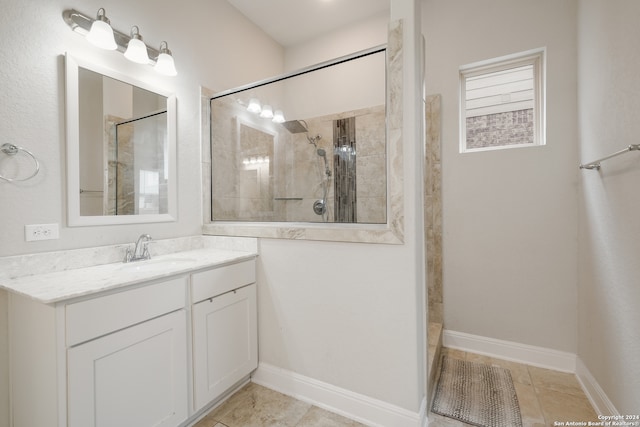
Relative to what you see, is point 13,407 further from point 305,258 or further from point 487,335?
point 487,335

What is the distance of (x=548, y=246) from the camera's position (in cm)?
214

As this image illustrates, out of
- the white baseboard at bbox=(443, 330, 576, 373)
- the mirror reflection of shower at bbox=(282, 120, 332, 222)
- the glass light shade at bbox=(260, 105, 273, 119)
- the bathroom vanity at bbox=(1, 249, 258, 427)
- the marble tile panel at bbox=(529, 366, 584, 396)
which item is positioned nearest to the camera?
the bathroom vanity at bbox=(1, 249, 258, 427)

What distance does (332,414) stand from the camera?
5.48ft

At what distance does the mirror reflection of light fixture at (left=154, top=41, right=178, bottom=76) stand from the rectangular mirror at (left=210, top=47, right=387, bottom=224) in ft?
1.49

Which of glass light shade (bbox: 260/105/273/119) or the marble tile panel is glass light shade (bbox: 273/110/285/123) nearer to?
glass light shade (bbox: 260/105/273/119)

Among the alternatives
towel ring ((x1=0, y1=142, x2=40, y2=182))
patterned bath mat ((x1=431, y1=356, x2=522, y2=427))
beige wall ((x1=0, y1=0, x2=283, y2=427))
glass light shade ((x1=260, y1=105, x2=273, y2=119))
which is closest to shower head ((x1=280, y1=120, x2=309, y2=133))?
glass light shade ((x1=260, y1=105, x2=273, y2=119))

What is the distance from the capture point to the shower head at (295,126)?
2.79 meters

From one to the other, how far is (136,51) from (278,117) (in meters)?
1.23

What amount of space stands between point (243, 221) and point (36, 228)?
1162mm

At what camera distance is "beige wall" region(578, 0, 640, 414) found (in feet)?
4.38

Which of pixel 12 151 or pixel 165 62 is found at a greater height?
pixel 165 62

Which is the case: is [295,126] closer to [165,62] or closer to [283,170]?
[283,170]

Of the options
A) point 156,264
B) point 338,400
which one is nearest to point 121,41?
point 156,264

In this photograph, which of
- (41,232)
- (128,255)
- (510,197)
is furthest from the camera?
(510,197)
